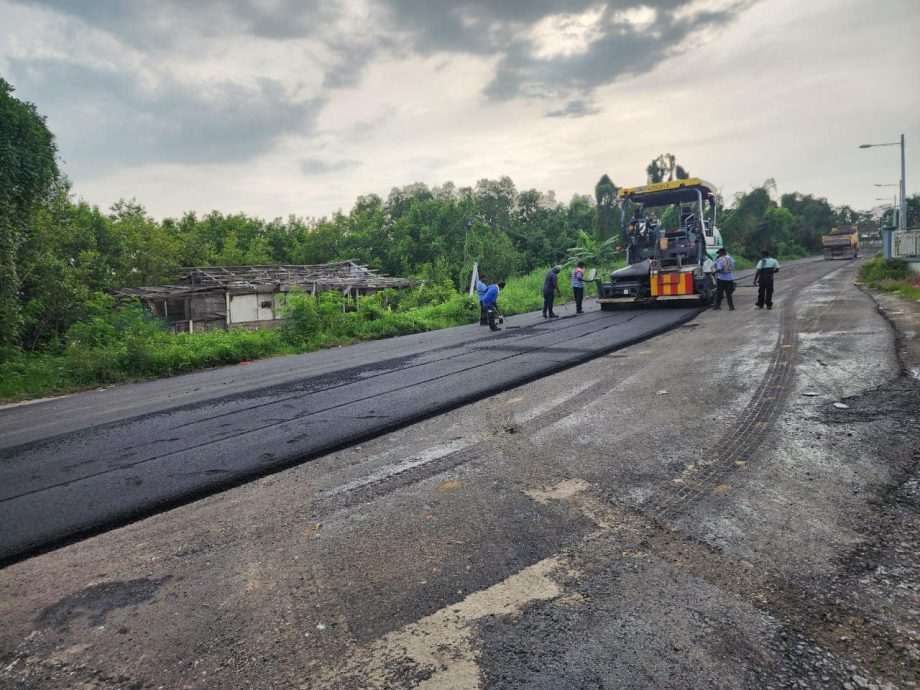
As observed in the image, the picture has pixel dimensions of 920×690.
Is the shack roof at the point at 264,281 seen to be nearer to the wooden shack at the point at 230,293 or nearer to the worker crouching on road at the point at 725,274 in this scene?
the wooden shack at the point at 230,293

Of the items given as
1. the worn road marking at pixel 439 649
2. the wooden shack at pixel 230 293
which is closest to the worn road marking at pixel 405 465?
the worn road marking at pixel 439 649

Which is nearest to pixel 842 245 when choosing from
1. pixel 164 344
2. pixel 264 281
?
pixel 264 281

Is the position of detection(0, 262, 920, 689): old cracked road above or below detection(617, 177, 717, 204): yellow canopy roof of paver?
below

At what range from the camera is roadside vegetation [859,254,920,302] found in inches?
577

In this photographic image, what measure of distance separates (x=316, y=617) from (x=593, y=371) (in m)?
6.06

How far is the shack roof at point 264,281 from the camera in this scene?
25.9m

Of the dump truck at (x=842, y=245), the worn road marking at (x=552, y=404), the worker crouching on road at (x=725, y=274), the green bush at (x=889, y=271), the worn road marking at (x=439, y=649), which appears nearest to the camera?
the worn road marking at (x=439, y=649)

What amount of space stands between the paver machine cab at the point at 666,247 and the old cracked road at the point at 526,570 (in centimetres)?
949

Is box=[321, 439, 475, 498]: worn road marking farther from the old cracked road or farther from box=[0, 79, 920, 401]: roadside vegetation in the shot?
box=[0, 79, 920, 401]: roadside vegetation

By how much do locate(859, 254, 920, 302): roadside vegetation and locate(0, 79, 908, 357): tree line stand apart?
46.1 feet

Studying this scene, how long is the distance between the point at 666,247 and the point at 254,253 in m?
34.6

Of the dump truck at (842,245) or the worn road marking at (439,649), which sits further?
the dump truck at (842,245)

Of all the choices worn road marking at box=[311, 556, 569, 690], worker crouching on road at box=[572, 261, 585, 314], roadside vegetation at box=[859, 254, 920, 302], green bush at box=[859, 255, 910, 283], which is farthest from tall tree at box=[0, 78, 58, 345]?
green bush at box=[859, 255, 910, 283]

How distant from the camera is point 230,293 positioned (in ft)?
88.1
